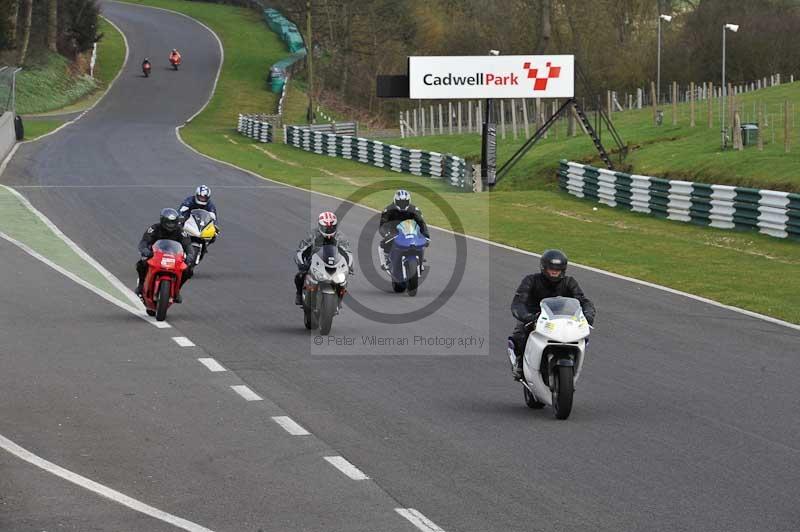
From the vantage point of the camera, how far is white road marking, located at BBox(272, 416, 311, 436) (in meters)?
11.1

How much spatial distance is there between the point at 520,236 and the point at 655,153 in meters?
17.5

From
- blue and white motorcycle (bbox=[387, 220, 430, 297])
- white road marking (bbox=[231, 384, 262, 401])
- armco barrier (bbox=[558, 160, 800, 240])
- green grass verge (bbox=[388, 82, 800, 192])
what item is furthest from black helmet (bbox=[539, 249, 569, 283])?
green grass verge (bbox=[388, 82, 800, 192])

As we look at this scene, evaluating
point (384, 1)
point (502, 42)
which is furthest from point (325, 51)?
point (502, 42)

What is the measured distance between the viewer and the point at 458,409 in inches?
484

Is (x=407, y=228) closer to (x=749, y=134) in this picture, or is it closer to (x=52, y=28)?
(x=749, y=134)

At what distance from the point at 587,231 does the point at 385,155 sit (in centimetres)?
2320

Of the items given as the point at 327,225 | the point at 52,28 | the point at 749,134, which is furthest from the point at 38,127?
the point at 327,225

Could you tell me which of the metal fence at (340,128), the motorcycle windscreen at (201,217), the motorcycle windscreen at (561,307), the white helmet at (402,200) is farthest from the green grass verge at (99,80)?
the motorcycle windscreen at (561,307)

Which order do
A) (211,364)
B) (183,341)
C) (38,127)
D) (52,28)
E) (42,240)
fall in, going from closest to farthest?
1. (211,364)
2. (183,341)
3. (42,240)
4. (38,127)
5. (52,28)

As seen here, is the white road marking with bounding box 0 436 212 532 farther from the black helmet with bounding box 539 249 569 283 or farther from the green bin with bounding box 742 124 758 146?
the green bin with bounding box 742 124 758 146

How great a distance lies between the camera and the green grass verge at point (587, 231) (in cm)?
2241

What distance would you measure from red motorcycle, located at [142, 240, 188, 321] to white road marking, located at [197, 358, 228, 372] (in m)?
3.08

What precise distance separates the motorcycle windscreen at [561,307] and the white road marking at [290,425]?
2350 millimetres

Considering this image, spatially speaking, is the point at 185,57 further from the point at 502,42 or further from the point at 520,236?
the point at 520,236
